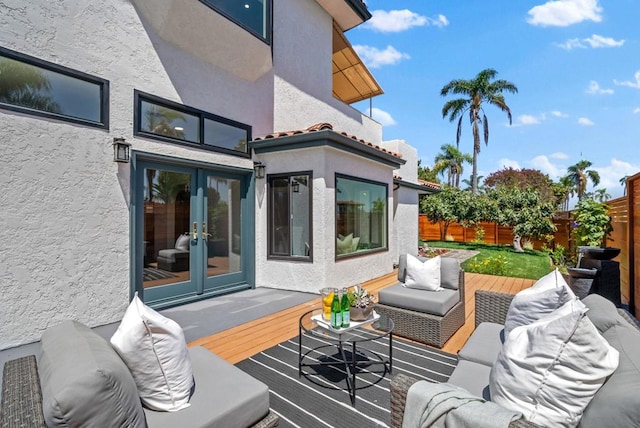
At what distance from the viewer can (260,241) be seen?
6922mm

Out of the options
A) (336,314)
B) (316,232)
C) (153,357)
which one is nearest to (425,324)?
(336,314)

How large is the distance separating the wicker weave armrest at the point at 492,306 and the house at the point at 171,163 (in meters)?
3.15

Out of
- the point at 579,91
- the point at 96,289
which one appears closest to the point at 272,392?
the point at 96,289


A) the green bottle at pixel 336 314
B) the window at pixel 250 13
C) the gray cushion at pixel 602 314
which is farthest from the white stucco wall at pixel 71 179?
the gray cushion at pixel 602 314

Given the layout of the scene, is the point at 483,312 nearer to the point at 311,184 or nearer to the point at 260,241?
the point at 311,184

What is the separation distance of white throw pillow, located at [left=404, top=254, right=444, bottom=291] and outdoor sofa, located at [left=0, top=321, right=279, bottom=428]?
3076 mm

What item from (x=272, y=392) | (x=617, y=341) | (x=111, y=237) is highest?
(x=111, y=237)

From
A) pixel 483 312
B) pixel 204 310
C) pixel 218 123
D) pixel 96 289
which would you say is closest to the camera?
pixel 483 312

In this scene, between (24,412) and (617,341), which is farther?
(617,341)

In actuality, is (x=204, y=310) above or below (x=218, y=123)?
below

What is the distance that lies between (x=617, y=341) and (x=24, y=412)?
116 inches

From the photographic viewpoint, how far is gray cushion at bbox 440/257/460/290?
15.1ft

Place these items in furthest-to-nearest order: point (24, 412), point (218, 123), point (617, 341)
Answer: point (218, 123) < point (617, 341) < point (24, 412)

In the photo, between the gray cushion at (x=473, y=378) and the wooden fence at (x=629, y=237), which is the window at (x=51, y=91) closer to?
the gray cushion at (x=473, y=378)
